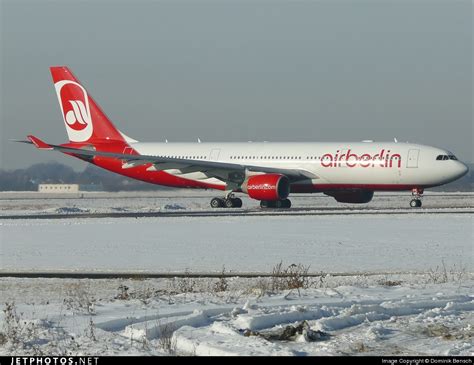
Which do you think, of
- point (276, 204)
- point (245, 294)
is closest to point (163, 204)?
point (276, 204)

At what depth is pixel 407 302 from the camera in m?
14.6

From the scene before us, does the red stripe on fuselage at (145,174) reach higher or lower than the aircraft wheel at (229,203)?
higher

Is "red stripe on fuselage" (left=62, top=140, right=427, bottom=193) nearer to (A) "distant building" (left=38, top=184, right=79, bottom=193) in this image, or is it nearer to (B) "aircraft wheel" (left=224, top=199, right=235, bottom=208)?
(B) "aircraft wheel" (left=224, top=199, right=235, bottom=208)

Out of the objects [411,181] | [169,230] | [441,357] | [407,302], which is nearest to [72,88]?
[411,181]

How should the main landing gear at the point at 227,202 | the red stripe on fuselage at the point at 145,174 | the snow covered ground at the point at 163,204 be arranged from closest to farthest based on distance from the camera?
the red stripe on fuselage at the point at 145,174
the main landing gear at the point at 227,202
the snow covered ground at the point at 163,204

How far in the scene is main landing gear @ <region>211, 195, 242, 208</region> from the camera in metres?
52.5

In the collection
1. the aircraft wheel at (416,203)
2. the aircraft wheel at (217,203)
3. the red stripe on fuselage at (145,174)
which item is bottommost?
the aircraft wheel at (217,203)

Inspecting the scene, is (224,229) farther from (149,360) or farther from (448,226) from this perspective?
(149,360)

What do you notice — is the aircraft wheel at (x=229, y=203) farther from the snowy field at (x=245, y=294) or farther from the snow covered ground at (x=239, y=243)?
the snowy field at (x=245, y=294)

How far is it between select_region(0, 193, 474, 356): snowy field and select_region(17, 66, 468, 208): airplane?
15352 mm

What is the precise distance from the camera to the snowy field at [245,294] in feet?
37.8

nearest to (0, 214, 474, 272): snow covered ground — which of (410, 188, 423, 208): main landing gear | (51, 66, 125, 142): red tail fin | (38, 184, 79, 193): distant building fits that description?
(410, 188, 423, 208): main landing gear

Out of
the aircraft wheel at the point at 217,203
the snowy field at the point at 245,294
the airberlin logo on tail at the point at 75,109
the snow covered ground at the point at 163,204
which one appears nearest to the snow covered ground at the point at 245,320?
the snowy field at the point at 245,294

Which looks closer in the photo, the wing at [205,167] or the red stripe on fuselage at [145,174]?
the wing at [205,167]
